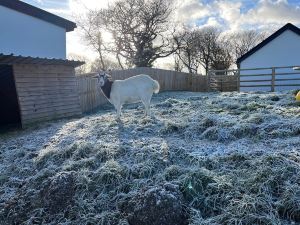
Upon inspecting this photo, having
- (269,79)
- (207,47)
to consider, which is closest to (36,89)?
(269,79)

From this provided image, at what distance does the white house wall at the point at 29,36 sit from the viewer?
1160 cm

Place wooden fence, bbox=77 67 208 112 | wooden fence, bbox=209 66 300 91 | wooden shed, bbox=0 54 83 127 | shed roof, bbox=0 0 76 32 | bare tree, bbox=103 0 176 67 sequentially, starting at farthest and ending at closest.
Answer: bare tree, bbox=103 0 176 67 → wooden fence, bbox=209 66 300 91 → wooden fence, bbox=77 67 208 112 → shed roof, bbox=0 0 76 32 → wooden shed, bbox=0 54 83 127

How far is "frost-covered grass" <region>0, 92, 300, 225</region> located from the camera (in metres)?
3.75

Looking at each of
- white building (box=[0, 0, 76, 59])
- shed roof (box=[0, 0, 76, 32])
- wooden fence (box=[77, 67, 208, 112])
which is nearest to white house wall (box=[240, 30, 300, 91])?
wooden fence (box=[77, 67, 208, 112])

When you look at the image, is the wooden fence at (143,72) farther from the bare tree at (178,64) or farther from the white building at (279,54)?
the bare tree at (178,64)

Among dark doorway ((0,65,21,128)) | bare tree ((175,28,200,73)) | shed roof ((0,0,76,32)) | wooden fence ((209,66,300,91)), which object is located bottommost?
dark doorway ((0,65,21,128))

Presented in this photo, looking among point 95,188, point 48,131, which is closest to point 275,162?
point 95,188

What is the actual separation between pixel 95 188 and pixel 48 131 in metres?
4.42

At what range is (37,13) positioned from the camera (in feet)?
42.5

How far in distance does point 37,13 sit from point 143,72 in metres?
9.50

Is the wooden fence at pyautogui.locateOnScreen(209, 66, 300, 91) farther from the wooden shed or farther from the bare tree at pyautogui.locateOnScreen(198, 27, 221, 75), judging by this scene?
the bare tree at pyautogui.locateOnScreen(198, 27, 221, 75)

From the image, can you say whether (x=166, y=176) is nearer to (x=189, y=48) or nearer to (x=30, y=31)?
(x=30, y=31)

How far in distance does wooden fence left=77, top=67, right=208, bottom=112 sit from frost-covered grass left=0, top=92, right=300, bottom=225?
710cm

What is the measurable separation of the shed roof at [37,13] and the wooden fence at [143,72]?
7.97ft
